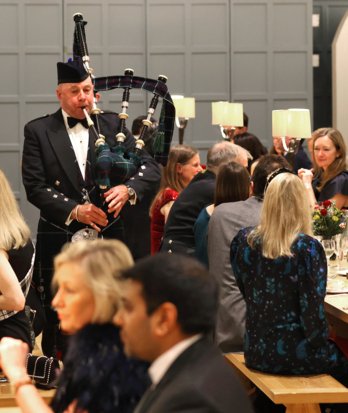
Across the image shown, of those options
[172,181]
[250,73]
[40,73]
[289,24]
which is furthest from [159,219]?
[289,24]

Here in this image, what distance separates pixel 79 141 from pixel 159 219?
1452mm

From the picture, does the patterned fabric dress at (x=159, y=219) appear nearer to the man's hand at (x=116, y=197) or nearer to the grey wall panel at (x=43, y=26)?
the man's hand at (x=116, y=197)

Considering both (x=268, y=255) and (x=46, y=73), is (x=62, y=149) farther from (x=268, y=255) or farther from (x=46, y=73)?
(x=46, y=73)

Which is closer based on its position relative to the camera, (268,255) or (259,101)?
(268,255)

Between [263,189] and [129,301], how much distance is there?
105 inches

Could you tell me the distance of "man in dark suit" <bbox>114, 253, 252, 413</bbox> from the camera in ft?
6.32

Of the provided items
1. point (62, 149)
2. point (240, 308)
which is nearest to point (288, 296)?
point (240, 308)

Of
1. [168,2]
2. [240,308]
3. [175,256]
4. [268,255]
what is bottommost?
[240,308]

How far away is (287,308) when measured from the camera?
13.0ft

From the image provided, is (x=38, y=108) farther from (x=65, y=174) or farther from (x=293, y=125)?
(x=65, y=174)

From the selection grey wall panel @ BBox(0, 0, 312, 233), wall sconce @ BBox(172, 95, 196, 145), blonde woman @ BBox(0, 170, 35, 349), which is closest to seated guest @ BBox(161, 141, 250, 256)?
blonde woman @ BBox(0, 170, 35, 349)

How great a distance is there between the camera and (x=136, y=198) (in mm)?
4426

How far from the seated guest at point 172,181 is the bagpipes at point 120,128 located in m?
1.09

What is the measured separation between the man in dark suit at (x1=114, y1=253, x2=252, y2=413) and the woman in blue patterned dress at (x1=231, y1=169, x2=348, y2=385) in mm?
1916
